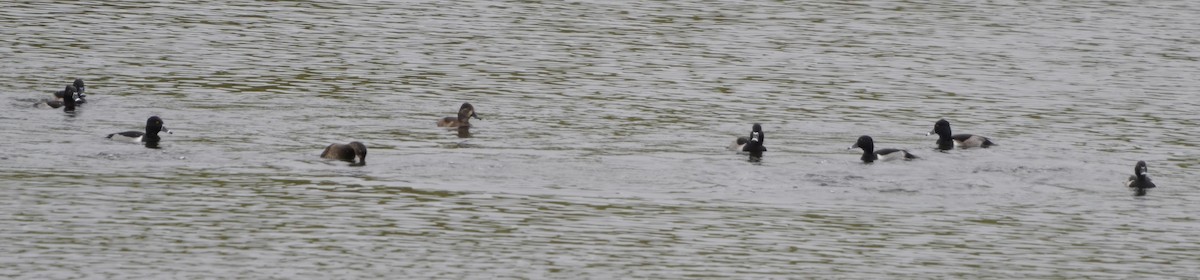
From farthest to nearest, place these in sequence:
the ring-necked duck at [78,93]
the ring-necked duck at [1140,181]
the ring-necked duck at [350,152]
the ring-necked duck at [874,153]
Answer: the ring-necked duck at [78,93] < the ring-necked duck at [874,153] < the ring-necked duck at [350,152] < the ring-necked duck at [1140,181]

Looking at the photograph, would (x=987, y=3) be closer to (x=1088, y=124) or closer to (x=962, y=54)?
(x=962, y=54)

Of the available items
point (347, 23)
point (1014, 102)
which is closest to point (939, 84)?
point (1014, 102)

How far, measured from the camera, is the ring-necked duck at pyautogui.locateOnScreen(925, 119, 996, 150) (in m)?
27.1

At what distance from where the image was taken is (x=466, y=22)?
140 feet

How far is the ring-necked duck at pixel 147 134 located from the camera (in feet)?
83.3

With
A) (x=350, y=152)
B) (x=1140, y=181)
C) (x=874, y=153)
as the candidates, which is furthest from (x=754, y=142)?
(x=350, y=152)

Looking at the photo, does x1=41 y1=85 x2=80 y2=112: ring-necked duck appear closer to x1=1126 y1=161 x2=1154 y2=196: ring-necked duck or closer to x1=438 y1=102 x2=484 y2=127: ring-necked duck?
x1=438 y1=102 x2=484 y2=127: ring-necked duck

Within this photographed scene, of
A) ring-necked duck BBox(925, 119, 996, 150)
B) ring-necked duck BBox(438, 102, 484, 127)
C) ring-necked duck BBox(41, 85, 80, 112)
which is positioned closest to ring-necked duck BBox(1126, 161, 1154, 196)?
ring-necked duck BBox(925, 119, 996, 150)

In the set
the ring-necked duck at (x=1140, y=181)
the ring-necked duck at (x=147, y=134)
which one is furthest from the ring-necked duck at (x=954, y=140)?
the ring-necked duck at (x=147, y=134)

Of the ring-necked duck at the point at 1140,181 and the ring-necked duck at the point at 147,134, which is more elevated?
the ring-necked duck at the point at 1140,181

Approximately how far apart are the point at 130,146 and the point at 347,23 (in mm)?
17398

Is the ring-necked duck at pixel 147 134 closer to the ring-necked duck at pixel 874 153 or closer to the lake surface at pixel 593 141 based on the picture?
the lake surface at pixel 593 141

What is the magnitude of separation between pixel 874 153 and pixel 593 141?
12.4ft

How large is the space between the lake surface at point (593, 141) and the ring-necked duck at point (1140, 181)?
0.65 ft
